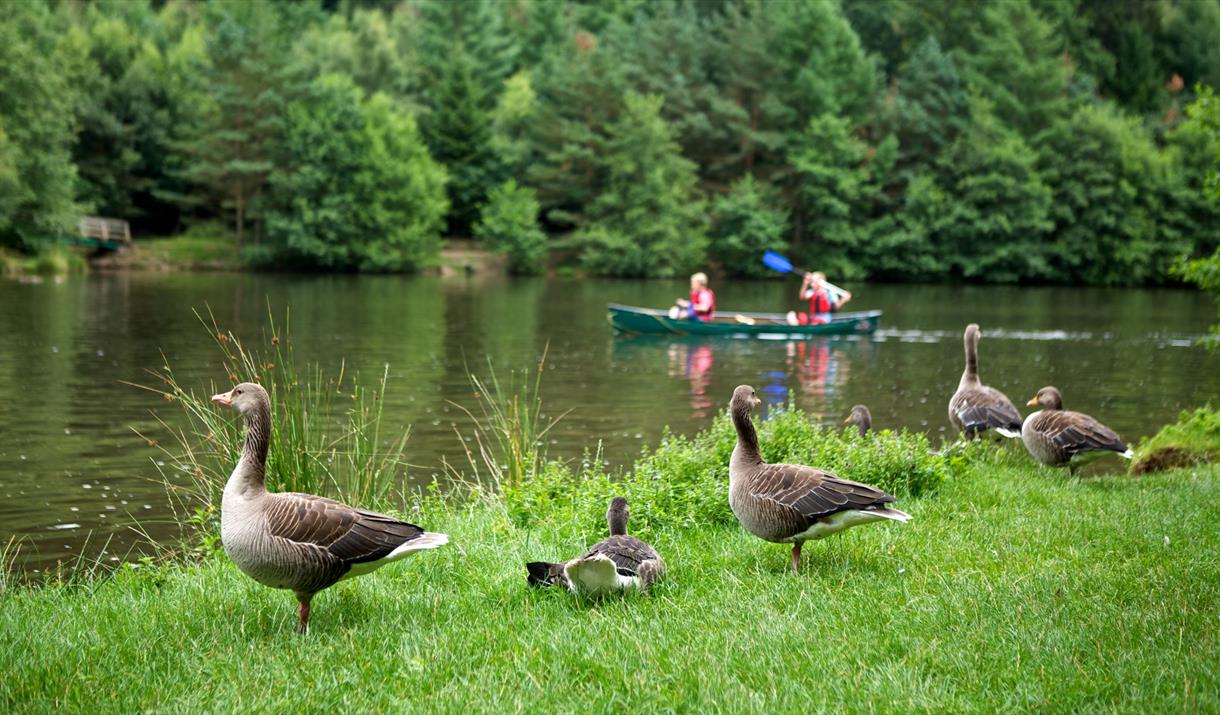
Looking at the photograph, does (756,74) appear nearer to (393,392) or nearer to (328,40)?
(328,40)

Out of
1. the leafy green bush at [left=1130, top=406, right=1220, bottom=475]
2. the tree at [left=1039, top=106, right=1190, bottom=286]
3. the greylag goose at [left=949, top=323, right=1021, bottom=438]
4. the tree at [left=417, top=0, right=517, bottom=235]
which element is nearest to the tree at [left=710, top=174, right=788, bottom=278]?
the tree at [left=417, top=0, right=517, bottom=235]

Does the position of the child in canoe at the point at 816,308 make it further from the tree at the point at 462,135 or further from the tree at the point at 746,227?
the tree at the point at 462,135

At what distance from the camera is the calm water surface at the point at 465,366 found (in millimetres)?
13797

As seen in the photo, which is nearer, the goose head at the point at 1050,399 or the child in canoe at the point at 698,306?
the goose head at the point at 1050,399

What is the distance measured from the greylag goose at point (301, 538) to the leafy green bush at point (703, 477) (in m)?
2.44

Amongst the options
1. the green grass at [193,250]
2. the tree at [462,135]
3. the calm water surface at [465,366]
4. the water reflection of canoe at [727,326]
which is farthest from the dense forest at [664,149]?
the water reflection of canoe at [727,326]

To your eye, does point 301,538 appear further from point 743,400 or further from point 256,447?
point 743,400

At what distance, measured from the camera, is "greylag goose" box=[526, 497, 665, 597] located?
247 inches

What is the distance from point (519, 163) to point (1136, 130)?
37474 mm

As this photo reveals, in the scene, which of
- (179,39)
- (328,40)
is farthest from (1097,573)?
(179,39)

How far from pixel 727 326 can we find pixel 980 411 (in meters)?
20.0

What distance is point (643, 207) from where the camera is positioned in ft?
211

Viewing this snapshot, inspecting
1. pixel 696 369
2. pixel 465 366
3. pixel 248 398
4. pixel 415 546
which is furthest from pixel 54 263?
→ pixel 415 546

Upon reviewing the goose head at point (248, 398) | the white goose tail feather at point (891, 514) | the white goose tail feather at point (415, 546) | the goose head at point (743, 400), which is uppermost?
the goose head at point (248, 398)
